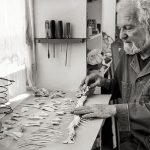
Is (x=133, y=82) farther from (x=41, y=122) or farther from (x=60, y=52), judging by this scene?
(x=60, y=52)

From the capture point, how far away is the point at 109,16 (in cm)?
270

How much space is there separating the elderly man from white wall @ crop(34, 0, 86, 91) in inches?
29.3

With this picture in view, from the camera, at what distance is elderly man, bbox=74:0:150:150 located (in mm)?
1633

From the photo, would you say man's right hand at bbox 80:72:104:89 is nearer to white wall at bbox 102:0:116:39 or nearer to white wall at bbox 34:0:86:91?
white wall at bbox 34:0:86:91

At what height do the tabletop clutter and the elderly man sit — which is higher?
the elderly man

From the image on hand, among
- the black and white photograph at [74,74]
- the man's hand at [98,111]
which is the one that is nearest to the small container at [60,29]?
the black and white photograph at [74,74]

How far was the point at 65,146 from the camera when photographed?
141 cm

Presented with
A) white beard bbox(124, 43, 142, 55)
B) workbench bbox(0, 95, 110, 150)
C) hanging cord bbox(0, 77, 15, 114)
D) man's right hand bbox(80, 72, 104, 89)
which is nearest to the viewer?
workbench bbox(0, 95, 110, 150)

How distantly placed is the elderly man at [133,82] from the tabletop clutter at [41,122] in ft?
0.54

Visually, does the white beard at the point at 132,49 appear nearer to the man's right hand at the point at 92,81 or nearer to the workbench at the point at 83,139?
the man's right hand at the point at 92,81

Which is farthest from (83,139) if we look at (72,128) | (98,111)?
(98,111)

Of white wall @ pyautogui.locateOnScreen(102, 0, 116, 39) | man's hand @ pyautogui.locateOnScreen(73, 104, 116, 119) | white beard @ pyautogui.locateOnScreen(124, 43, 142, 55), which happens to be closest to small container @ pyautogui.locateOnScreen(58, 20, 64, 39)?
white wall @ pyautogui.locateOnScreen(102, 0, 116, 39)

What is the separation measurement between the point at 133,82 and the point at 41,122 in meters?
0.74

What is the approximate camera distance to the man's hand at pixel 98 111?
Result: 1.67 meters
